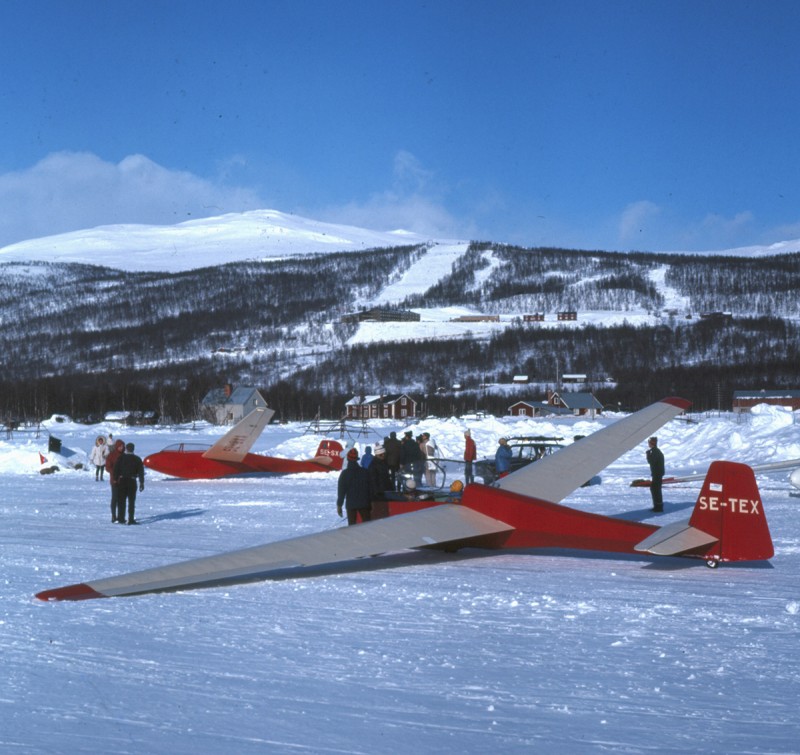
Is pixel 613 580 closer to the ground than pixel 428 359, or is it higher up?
closer to the ground

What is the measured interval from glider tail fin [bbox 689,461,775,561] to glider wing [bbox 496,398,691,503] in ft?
9.65

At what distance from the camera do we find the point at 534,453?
2348cm

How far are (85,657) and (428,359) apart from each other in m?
156

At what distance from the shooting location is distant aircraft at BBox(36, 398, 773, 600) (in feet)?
29.6

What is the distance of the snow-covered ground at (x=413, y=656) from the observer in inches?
200

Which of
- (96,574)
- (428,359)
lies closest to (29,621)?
(96,574)

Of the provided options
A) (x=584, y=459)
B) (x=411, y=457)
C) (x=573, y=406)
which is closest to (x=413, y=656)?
(x=584, y=459)

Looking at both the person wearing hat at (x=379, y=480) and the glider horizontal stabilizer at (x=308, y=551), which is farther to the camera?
the person wearing hat at (x=379, y=480)

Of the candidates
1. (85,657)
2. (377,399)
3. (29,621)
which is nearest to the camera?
(85,657)

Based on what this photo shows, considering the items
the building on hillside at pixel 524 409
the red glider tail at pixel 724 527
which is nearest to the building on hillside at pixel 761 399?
the building on hillside at pixel 524 409

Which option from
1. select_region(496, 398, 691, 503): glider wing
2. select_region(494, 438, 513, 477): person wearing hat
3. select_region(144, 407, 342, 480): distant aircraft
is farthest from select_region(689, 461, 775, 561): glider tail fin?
select_region(144, 407, 342, 480): distant aircraft

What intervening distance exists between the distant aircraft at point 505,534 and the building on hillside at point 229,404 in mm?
82547

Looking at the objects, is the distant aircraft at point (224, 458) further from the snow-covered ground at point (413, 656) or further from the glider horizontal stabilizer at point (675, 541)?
the glider horizontal stabilizer at point (675, 541)

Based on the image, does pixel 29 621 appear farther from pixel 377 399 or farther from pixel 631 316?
pixel 631 316
